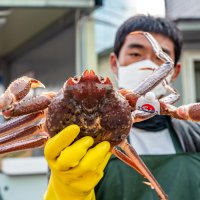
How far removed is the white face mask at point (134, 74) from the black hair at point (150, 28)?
0.12 meters

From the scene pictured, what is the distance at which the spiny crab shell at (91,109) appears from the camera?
1.18 meters

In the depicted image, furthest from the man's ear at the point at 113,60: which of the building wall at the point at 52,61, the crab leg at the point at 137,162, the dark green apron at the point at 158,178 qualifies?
the building wall at the point at 52,61

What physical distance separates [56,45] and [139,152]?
10.5ft

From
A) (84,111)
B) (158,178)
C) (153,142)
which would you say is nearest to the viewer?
(84,111)

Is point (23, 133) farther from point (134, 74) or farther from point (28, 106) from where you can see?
point (134, 74)

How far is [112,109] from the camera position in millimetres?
1224

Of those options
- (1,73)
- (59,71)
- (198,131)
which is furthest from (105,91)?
(1,73)

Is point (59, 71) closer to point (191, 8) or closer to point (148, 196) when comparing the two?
point (191, 8)

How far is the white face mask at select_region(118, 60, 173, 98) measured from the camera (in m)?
1.73

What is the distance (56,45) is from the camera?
15.5ft

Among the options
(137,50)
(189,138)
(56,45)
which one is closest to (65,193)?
(189,138)

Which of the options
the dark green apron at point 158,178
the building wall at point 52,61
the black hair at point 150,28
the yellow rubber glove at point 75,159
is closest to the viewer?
the yellow rubber glove at point 75,159

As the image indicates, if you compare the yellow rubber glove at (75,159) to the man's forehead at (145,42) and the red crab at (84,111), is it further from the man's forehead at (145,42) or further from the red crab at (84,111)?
the man's forehead at (145,42)

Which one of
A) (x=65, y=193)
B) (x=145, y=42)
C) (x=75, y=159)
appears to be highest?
(x=145, y=42)
